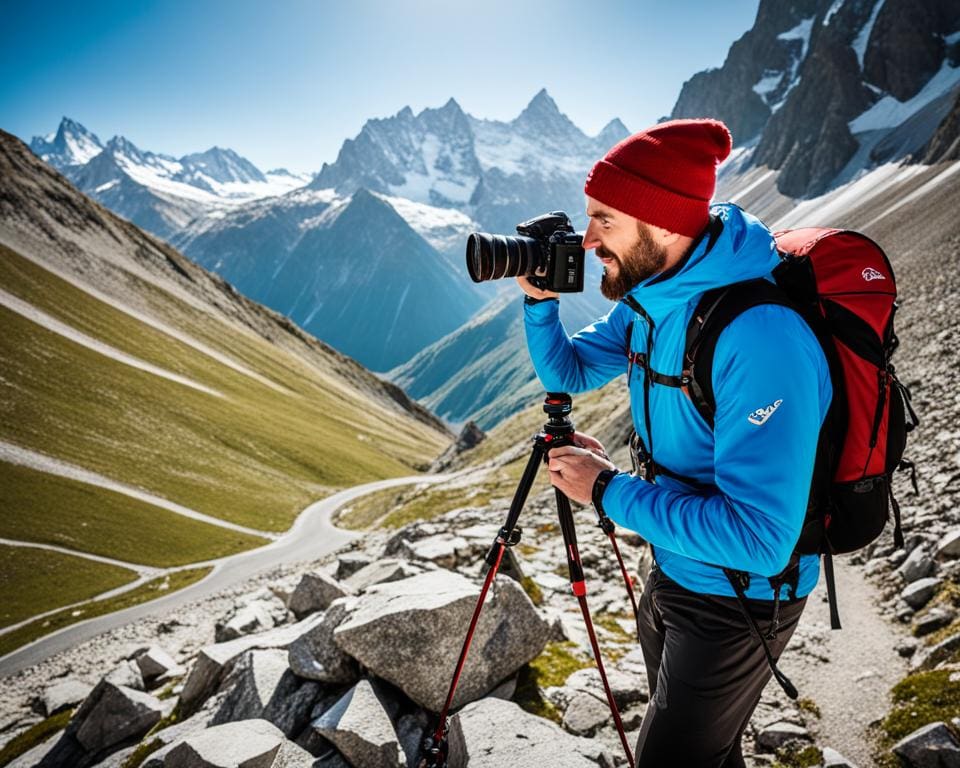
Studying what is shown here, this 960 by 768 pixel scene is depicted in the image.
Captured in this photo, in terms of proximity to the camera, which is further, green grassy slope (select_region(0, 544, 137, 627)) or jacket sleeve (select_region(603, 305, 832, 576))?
green grassy slope (select_region(0, 544, 137, 627))

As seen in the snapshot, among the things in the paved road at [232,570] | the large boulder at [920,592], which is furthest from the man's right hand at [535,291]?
the paved road at [232,570]

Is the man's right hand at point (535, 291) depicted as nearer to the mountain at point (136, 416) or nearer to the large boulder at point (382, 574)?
the large boulder at point (382, 574)

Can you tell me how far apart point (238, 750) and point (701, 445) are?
6508 mm

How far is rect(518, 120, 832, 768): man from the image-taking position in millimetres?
2684

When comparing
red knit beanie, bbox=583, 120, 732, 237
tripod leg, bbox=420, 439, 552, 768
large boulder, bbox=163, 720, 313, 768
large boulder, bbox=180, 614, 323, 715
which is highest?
red knit beanie, bbox=583, 120, 732, 237

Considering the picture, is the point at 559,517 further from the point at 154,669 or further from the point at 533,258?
the point at 154,669

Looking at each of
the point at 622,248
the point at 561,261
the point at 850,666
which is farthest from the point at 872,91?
the point at 622,248

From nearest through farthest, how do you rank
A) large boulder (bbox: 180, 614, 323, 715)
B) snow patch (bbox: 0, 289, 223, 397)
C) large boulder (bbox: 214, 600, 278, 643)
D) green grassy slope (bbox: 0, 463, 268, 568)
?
large boulder (bbox: 180, 614, 323, 715)
large boulder (bbox: 214, 600, 278, 643)
green grassy slope (bbox: 0, 463, 268, 568)
snow patch (bbox: 0, 289, 223, 397)

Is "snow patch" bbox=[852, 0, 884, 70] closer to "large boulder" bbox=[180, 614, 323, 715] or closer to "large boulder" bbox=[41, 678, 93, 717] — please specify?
"large boulder" bbox=[180, 614, 323, 715]

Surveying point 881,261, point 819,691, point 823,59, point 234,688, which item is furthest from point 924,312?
point 823,59

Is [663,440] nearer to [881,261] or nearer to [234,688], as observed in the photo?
[881,261]

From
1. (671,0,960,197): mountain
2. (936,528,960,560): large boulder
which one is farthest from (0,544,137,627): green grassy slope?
(671,0,960,197): mountain

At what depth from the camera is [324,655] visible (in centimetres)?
762

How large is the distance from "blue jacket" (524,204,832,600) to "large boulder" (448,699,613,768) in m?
2.87
